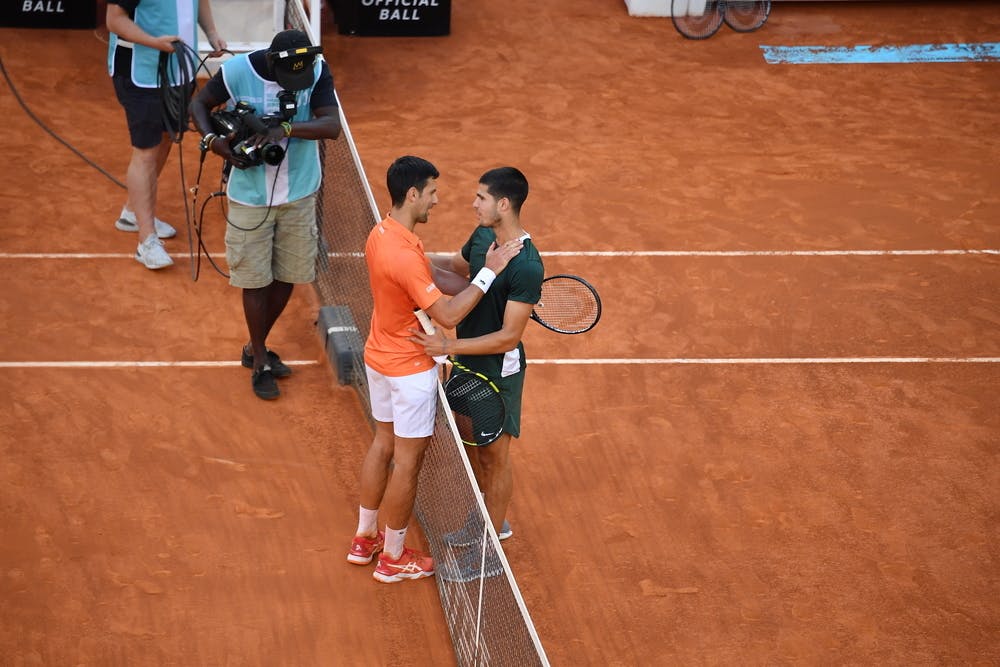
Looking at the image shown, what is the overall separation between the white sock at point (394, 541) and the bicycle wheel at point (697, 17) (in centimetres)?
911

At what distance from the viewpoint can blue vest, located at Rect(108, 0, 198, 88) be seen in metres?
7.98

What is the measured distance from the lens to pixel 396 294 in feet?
17.7

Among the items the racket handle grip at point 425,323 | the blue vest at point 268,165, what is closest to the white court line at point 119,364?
the blue vest at point 268,165

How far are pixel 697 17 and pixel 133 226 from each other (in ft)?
24.4

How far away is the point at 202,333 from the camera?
796 cm

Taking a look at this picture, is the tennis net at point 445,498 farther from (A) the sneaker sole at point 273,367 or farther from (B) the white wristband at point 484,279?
(B) the white wristband at point 484,279

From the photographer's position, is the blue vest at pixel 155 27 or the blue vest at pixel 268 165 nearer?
the blue vest at pixel 268 165

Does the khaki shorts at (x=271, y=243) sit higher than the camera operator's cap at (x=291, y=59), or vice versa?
the camera operator's cap at (x=291, y=59)

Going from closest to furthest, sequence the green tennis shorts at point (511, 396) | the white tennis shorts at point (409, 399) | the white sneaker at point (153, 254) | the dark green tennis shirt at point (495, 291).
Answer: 1. the dark green tennis shirt at point (495, 291)
2. the white tennis shorts at point (409, 399)
3. the green tennis shorts at point (511, 396)
4. the white sneaker at point (153, 254)

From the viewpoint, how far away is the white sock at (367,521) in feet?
20.0

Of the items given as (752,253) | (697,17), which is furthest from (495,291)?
(697,17)

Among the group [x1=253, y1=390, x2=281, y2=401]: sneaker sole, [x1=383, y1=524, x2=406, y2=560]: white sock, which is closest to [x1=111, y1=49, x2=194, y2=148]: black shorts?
[x1=253, y1=390, x2=281, y2=401]: sneaker sole

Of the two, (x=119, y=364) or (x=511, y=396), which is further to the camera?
(x=119, y=364)

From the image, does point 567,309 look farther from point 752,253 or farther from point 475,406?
point 752,253
